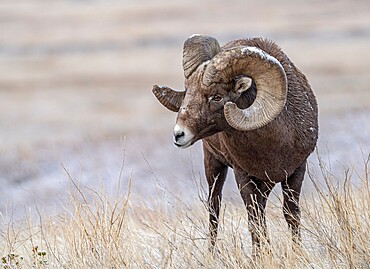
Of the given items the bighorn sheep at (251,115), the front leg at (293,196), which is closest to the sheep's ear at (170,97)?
the bighorn sheep at (251,115)

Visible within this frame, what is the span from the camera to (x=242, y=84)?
20.6 ft

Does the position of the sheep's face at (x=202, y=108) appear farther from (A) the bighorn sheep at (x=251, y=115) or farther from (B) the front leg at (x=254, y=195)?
(B) the front leg at (x=254, y=195)

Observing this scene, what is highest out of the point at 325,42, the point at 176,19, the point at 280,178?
the point at 176,19

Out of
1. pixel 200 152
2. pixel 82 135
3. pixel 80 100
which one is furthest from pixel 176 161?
pixel 80 100

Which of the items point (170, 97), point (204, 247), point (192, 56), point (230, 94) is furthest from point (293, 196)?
point (192, 56)

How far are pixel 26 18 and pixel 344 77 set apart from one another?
2247cm

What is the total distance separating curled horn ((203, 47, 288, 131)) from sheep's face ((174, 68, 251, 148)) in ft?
0.23

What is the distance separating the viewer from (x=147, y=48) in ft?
121

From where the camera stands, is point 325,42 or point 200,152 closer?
point 200,152

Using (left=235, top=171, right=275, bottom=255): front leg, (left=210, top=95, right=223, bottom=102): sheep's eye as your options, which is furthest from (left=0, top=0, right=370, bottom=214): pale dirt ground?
(left=210, top=95, right=223, bottom=102): sheep's eye

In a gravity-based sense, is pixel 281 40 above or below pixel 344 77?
above

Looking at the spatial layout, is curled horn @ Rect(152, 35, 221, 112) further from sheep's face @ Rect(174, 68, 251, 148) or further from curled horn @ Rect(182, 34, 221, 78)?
sheep's face @ Rect(174, 68, 251, 148)

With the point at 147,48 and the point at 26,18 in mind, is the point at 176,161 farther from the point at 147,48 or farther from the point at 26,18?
the point at 26,18

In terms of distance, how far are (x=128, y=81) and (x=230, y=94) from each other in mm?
24467
